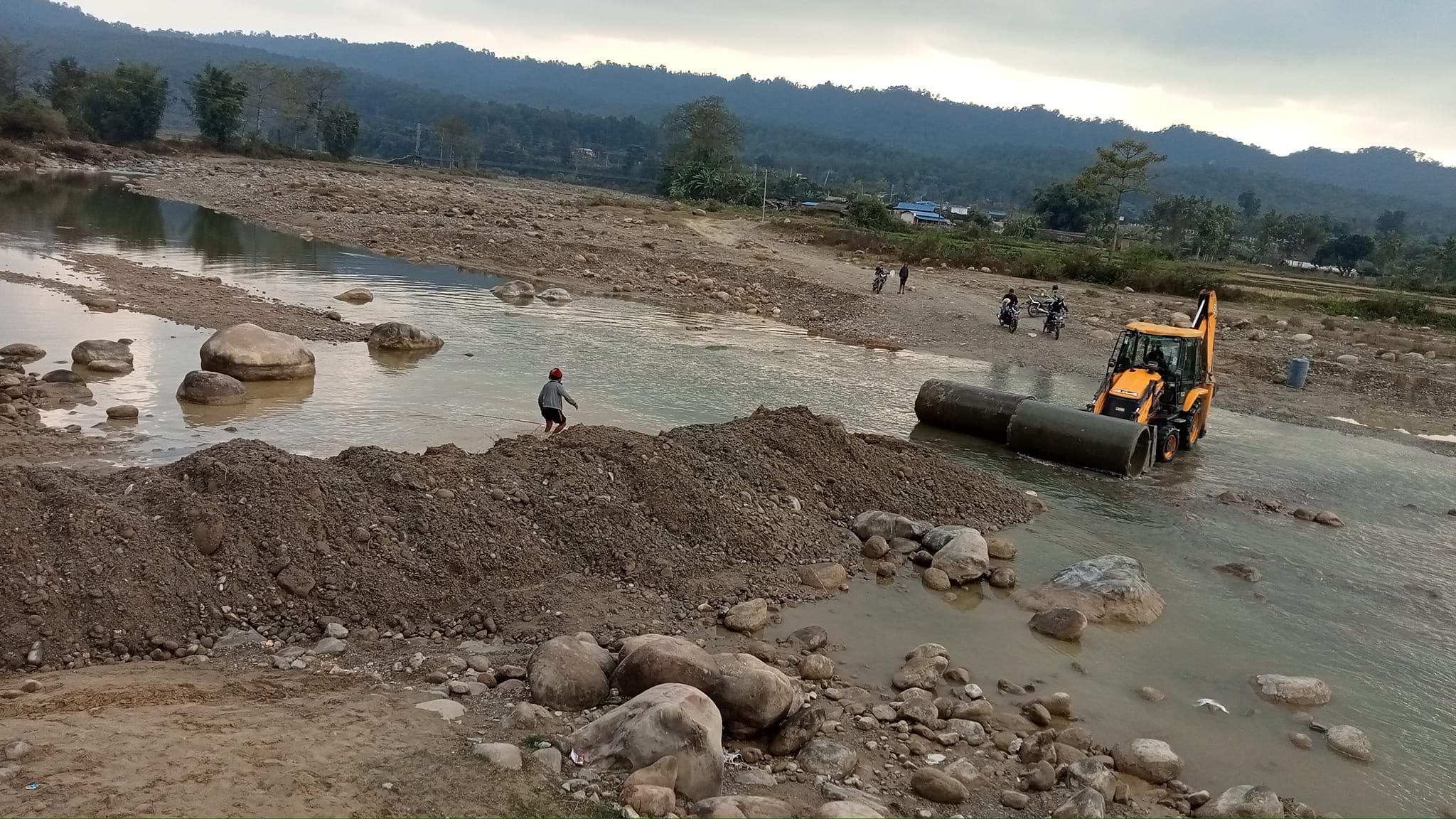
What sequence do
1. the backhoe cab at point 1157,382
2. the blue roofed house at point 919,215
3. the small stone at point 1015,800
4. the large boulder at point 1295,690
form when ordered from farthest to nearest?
the blue roofed house at point 919,215 < the backhoe cab at point 1157,382 < the large boulder at point 1295,690 < the small stone at point 1015,800

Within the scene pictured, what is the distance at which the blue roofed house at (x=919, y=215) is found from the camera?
8462 cm

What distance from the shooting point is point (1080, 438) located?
1552 centimetres

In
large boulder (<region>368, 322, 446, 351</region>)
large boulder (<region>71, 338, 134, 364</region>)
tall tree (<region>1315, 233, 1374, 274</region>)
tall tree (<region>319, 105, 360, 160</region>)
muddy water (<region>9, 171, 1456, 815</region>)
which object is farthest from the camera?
tall tree (<region>319, 105, 360, 160</region>)

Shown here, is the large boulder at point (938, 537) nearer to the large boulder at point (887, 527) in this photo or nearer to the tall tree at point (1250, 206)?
the large boulder at point (887, 527)

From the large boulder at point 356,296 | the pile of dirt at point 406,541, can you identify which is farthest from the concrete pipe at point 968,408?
the large boulder at point 356,296

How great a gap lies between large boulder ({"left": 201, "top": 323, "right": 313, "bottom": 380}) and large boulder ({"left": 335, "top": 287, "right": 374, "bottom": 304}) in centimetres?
865

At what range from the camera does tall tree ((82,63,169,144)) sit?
276ft

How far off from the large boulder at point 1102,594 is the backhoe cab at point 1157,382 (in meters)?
5.74

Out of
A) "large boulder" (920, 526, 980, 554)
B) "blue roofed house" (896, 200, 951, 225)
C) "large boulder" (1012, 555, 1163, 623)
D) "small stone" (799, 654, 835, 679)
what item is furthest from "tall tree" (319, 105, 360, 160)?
"small stone" (799, 654, 835, 679)

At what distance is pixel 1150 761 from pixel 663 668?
409cm

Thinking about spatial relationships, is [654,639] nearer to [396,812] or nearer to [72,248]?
[396,812]

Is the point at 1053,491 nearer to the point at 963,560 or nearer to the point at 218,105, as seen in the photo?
the point at 963,560

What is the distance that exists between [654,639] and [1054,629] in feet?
15.4

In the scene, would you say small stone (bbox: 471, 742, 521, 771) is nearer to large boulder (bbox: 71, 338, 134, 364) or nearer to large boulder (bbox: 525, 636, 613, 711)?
large boulder (bbox: 525, 636, 613, 711)
